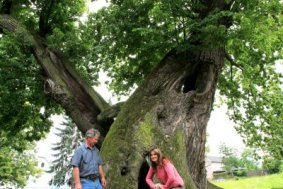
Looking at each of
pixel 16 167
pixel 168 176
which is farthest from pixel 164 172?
pixel 16 167

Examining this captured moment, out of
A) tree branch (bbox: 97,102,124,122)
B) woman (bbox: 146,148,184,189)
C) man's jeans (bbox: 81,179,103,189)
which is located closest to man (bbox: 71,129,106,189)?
man's jeans (bbox: 81,179,103,189)

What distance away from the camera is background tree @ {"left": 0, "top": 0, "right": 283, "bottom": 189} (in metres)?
8.30

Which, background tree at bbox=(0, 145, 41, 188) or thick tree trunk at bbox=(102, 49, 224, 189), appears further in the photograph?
background tree at bbox=(0, 145, 41, 188)

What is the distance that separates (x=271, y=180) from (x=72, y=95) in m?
30.1

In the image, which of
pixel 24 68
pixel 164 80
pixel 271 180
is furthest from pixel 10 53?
pixel 271 180

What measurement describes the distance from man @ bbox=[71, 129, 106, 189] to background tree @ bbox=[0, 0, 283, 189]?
5.82ft

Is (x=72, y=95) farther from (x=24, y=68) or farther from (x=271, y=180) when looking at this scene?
(x=271, y=180)

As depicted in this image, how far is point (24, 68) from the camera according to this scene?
12.0m

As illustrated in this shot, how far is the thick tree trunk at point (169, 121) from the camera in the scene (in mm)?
7781

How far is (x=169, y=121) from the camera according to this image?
29.4 feet

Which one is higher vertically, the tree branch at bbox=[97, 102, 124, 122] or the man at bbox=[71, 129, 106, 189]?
the tree branch at bbox=[97, 102, 124, 122]

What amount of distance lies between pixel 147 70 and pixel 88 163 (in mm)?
7349

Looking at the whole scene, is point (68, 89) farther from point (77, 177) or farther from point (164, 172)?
point (164, 172)

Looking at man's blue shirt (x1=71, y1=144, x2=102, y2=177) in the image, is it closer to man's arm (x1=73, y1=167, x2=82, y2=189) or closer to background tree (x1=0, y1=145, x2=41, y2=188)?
man's arm (x1=73, y1=167, x2=82, y2=189)
